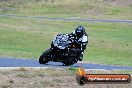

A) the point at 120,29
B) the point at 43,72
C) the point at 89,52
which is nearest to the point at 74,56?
the point at 43,72

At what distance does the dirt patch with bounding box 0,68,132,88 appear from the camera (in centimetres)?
1233

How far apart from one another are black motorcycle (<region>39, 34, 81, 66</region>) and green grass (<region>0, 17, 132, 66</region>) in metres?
4.51

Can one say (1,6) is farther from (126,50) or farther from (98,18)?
(126,50)

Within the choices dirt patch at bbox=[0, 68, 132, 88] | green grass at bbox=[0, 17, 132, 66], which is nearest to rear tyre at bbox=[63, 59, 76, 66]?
dirt patch at bbox=[0, 68, 132, 88]

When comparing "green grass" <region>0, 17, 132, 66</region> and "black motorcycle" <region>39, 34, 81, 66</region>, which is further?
"green grass" <region>0, 17, 132, 66</region>

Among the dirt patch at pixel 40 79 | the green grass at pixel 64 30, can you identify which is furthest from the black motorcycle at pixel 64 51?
the green grass at pixel 64 30

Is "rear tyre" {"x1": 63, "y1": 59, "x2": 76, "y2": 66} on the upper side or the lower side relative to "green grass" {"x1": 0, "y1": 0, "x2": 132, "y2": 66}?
upper

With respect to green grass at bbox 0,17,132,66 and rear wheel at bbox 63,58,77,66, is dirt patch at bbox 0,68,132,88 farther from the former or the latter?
green grass at bbox 0,17,132,66

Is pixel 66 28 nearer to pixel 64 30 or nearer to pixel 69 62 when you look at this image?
pixel 64 30

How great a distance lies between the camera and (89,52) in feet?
101

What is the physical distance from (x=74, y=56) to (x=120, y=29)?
27.5m

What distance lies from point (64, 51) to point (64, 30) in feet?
81.7

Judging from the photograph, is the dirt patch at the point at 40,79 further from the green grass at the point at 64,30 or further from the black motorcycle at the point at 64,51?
the green grass at the point at 64,30

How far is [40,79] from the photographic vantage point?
43.4 feet
